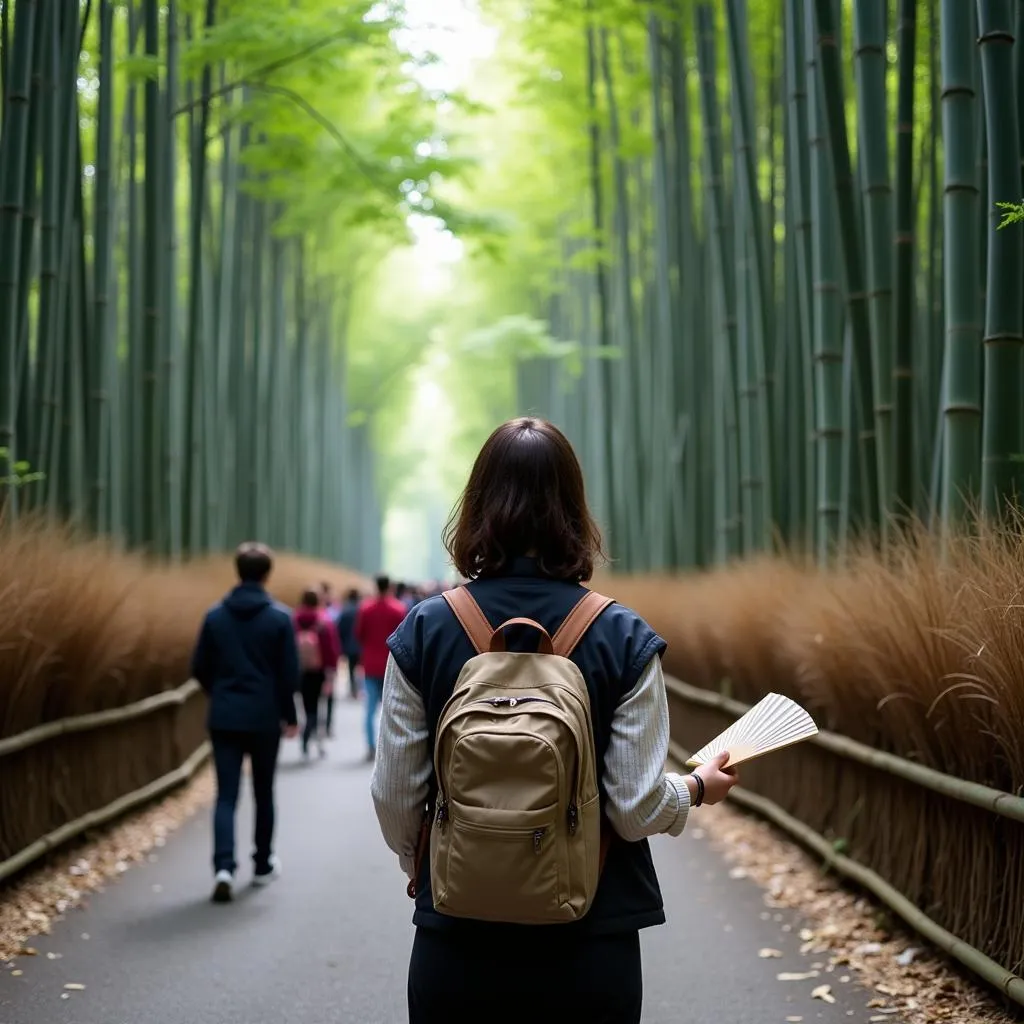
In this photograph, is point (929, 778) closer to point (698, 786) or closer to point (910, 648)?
point (910, 648)

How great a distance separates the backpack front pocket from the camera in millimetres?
1875

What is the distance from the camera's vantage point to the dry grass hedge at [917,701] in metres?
3.56

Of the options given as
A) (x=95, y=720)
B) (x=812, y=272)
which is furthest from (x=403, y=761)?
(x=812, y=272)

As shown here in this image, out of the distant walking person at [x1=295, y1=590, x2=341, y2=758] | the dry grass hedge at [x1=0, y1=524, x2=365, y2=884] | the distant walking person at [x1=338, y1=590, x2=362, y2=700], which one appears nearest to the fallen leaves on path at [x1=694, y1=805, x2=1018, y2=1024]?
the dry grass hedge at [x1=0, y1=524, x2=365, y2=884]

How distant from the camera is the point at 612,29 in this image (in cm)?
1548

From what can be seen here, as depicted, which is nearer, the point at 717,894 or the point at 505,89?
the point at 717,894

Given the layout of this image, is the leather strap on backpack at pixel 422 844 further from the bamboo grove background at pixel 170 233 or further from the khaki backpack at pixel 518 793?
the bamboo grove background at pixel 170 233

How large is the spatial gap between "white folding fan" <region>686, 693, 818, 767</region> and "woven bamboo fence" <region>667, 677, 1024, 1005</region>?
146 cm

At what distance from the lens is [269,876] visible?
19.4ft

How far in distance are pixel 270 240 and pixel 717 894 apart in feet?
52.6

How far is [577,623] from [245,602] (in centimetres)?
398

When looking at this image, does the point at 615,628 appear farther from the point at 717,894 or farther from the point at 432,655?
the point at 717,894

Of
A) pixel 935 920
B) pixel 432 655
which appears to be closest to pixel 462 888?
pixel 432 655

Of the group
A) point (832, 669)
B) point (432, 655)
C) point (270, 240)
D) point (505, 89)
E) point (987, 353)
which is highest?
point (505, 89)
